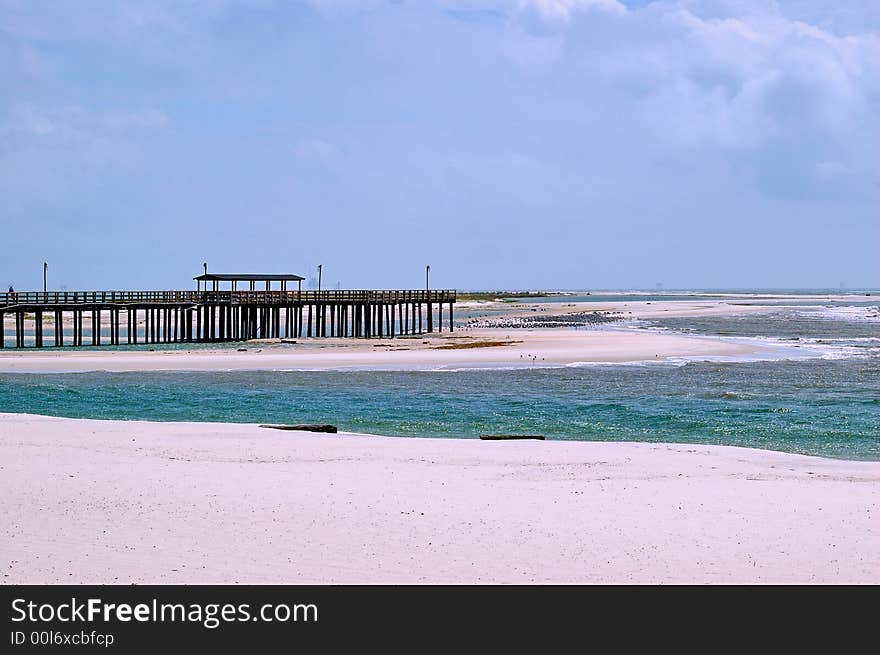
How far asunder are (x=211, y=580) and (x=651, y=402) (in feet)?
60.9

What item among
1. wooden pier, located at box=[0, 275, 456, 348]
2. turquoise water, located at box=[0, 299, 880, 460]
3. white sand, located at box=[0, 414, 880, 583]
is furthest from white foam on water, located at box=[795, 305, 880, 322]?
white sand, located at box=[0, 414, 880, 583]

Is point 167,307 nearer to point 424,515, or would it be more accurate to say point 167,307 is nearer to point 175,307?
point 175,307

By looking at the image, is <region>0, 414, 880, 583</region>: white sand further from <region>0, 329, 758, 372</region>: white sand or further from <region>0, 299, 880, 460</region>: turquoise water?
<region>0, 329, 758, 372</region>: white sand

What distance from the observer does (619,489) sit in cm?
1251

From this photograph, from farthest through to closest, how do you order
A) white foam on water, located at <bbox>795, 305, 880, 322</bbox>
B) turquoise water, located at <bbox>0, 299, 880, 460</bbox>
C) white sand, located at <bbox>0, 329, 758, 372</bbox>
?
white foam on water, located at <bbox>795, 305, 880, 322</bbox>, white sand, located at <bbox>0, 329, 758, 372</bbox>, turquoise water, located at <bbox>0, 299, 880, 460</bbox>

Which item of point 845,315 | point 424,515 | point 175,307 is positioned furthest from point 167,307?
point 845,315

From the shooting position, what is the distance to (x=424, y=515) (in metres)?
10.7

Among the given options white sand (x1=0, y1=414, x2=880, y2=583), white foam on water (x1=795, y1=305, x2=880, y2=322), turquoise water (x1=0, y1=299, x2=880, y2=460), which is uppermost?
white foam on water (x1=795, y1=305, x2=880, y2=322)

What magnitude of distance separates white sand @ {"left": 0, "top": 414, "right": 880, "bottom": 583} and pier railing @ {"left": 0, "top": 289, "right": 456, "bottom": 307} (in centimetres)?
3747

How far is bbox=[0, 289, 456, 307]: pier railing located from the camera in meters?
51.2

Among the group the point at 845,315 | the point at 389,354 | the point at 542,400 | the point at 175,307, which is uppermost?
the point at 175,307

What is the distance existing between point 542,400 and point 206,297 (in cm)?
3621

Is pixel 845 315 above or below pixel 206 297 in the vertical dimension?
below
